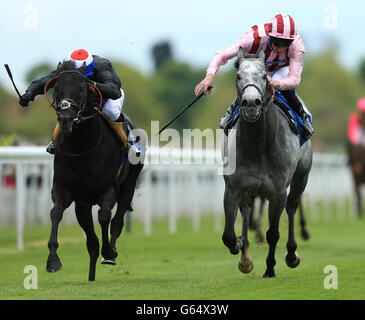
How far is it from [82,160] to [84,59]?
0.89 metres

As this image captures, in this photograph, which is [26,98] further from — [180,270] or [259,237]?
[259,237]

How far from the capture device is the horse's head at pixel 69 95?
7.80 meters

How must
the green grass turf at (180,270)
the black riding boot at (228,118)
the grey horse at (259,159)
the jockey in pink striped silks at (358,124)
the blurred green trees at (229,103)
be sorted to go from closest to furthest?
the green grass turf at (180,270) < the grey horse at (259,159) < the black riding boot at (228,118) < the jockey in pink striped silks at (358,124) < the blurred green trees at (229,103)

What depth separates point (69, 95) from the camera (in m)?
7.88

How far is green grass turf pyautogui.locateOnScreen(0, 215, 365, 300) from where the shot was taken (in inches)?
294

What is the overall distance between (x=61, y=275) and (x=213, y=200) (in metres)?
11.7

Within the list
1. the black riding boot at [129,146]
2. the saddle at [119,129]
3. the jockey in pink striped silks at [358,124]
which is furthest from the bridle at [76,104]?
the jockey in pink striped silks at [358,124]

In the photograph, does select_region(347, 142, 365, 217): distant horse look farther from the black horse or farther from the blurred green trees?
the blurred green trees

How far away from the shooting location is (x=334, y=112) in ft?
262

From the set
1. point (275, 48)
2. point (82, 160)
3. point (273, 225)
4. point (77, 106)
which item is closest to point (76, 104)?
point (77, 106)

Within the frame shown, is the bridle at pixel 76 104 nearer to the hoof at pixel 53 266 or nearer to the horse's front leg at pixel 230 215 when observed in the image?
the hoof at pixel 53 266

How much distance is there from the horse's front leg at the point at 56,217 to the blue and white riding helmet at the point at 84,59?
3.50ft

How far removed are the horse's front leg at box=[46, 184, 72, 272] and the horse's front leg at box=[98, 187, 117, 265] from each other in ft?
1.00

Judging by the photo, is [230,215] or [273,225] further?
[273,225]
